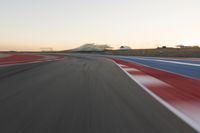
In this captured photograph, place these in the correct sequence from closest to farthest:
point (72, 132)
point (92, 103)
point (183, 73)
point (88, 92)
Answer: point (72, 132) → point (92, 103) → point (88, 92) → point (183, 73)

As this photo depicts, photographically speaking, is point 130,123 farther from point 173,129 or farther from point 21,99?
point 21,99

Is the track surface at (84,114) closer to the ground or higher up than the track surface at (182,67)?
higher up

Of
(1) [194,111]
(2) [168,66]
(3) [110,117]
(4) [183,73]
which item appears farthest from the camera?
(2) [168,66]

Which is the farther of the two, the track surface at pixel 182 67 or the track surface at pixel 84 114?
the track surface at pixel 182 67

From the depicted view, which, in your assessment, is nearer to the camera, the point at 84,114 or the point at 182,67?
the point at 84,114

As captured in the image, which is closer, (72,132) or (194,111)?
(72,132)

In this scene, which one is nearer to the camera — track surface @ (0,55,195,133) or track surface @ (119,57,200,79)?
track surface @ (0,55,195,133)

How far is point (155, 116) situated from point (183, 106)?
5.85 feet

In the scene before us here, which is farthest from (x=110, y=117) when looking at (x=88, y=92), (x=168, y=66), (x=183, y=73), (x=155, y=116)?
(x=168, y=66)

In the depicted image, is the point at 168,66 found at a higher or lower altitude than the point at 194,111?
lower

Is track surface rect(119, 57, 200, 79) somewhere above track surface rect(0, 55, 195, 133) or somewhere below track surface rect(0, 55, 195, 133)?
below

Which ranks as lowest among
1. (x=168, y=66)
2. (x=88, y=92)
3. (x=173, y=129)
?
(x=168, y=66)

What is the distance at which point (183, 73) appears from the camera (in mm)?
17406

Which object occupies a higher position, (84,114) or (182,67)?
(84,114)
